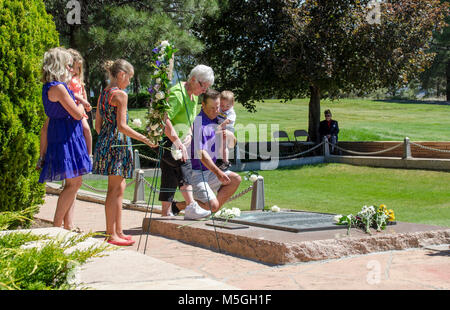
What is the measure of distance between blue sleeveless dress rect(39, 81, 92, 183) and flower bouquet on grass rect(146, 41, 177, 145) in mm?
704

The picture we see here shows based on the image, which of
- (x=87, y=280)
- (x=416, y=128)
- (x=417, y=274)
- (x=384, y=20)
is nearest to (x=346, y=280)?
(x=417, y=274)

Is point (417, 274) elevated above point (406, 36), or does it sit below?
below

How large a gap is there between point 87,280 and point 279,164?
1723 centimetres

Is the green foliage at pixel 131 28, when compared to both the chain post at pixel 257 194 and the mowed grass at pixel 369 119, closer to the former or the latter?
the chain post at pixel 257 194

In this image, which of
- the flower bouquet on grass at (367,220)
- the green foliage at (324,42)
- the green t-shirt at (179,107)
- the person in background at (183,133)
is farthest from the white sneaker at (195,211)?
the green foliage at (324,42)

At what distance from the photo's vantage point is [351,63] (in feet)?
69.4

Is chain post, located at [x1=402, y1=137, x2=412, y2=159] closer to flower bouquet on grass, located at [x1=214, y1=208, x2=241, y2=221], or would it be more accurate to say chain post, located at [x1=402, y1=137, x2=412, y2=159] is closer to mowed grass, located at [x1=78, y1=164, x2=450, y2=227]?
mowed grass, located at [x1=78, y1=164, x2=450, y2=227]

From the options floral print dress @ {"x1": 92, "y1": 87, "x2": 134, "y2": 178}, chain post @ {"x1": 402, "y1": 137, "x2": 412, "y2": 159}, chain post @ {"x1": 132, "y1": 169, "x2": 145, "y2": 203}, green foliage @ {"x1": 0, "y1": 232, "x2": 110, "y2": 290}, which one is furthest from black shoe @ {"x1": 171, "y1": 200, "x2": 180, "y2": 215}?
chain post @ {"x1": 402, "y1": 137, "x2": 412, "y2": 159}

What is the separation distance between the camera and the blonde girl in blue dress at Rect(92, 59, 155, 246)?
19.0 ft

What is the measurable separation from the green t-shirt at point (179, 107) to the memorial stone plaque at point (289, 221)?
1218 millimetres

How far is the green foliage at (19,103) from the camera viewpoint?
19.0 feet

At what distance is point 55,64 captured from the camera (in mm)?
5500
